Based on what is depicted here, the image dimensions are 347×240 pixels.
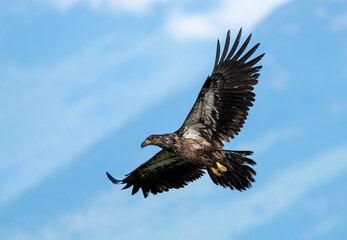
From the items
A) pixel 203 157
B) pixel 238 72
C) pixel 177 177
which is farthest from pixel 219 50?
pixel 177 177

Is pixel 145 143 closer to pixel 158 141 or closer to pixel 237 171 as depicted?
pixel 158 141

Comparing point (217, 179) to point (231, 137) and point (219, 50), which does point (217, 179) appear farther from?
point (219, 50)

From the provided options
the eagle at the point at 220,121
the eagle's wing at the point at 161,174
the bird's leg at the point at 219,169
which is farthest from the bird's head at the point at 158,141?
the bird's leg at the point at 219,169

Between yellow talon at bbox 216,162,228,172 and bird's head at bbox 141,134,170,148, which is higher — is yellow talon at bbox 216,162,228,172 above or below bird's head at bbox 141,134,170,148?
below

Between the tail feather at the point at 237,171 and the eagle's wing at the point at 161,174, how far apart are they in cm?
159

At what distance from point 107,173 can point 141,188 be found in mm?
1089

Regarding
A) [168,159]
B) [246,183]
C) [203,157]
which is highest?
[168,159]

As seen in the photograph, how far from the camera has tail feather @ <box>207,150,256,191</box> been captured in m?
14.4

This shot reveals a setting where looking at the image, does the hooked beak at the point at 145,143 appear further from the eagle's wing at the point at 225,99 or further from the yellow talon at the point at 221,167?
the yellow talon at the point at 221,167

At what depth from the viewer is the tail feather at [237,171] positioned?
1438 centimetres

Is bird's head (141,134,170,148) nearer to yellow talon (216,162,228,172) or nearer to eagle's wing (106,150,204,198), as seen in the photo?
eagle's wing (106,150,204,198)

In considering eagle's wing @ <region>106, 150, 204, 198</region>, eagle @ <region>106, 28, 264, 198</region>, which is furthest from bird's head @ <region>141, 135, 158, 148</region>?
eagle's wing @ <region>106, 150, 204, 198</region>

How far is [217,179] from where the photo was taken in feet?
49.6

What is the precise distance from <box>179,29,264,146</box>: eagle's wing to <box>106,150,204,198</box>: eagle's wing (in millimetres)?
1487
